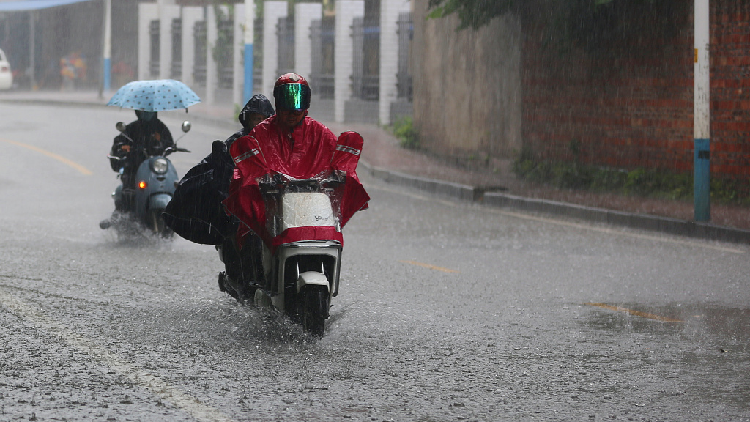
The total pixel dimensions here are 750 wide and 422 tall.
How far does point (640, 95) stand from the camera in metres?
18.1

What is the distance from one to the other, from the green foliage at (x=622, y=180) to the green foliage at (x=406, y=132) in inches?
188

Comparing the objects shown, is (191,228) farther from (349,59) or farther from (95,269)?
(349,59)

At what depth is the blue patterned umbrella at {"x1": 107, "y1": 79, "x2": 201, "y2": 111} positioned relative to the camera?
1206 cm

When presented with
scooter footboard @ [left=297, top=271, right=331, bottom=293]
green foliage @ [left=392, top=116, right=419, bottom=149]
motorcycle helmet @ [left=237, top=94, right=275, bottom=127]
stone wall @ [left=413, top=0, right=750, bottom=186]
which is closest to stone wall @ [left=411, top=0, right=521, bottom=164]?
stone wall @ [left=413, top=0, right=750, bottom=186]

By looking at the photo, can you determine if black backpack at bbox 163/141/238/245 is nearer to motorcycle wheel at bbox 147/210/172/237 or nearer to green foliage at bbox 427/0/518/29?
motorcycle wheel at bbox 147/210/172/237

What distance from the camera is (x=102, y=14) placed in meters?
53.8

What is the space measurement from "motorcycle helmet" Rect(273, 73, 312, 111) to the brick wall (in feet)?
33.2

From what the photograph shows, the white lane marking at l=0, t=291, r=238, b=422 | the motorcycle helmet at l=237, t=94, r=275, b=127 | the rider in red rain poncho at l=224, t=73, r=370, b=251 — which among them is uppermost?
the motorcycle helmet at l=237, t=94, r=275, b=127

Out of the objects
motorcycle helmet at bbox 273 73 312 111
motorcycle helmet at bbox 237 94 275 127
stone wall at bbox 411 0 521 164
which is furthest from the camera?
stone wall at bbox 411 0 521 164

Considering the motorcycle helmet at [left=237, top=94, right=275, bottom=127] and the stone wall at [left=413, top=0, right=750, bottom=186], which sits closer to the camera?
the motorcycle helmet at [left=237, top=94, right=275, bottom=127]

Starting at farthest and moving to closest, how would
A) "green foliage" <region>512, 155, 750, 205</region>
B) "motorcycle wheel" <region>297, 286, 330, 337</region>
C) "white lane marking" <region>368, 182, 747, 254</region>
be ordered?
"green foliage" <region>512, 155, 750, 205</region> → "white lane marking" <region>368, 182, 747, 254</region> → "motorcycle wheel" <region>297, 286, 330, 337</region>

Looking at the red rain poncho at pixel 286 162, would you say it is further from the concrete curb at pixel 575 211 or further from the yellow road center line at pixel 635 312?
the concrete curb at pixel 575 211

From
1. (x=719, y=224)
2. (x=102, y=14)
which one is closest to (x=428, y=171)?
(x=719, y=224)

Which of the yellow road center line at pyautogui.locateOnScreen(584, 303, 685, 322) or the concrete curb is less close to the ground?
the concrete curb
